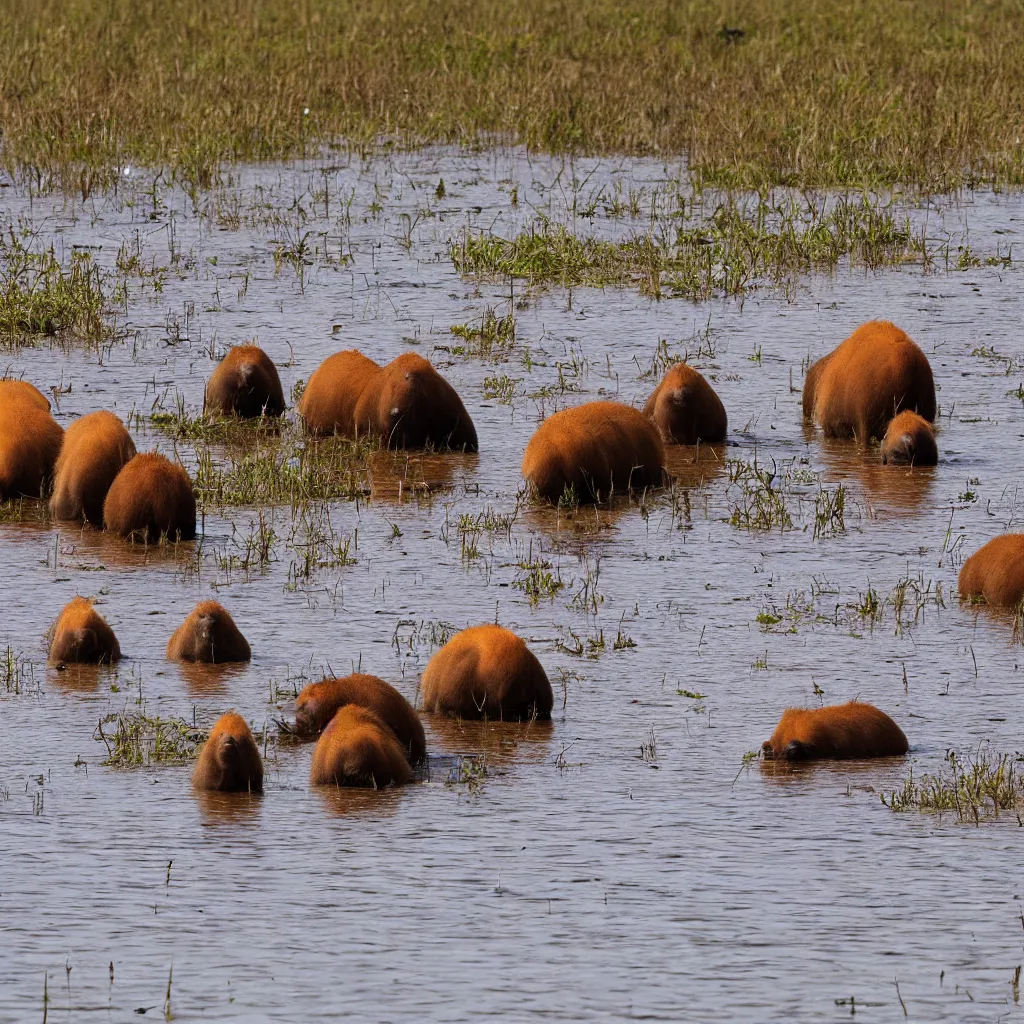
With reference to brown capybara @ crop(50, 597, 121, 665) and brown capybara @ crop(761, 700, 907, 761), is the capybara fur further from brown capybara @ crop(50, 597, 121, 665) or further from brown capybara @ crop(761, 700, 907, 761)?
brown capybara @ crop(50, 597, 121, 665)

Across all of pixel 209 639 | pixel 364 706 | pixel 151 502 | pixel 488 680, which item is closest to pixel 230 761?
pixel 364 706

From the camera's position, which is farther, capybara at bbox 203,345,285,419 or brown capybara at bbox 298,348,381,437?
capybara at bbox 203,345,285,419

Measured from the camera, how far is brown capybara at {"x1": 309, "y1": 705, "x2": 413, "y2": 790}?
817 cm

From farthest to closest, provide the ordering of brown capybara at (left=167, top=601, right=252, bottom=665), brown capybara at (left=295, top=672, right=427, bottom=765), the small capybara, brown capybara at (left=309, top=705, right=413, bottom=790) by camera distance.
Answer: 1. the small capybara
2. brown capybara at (left=167, top=601, right=252, bottom=665)
3. brown capybara at (left=295, top=672, right=427, bottom=765)
4. brown capybara at (left=309, top=705, right=413, bottom=790)

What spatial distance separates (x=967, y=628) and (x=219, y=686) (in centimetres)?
358

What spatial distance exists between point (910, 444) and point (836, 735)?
18.3ft

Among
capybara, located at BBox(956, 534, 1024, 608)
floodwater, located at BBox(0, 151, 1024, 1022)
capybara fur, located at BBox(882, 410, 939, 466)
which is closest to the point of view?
floodwater, located at BBox(0, 151, 1024, 1022)

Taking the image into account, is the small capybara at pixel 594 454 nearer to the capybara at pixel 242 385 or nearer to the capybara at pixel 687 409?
the capybara at pixel 687 409

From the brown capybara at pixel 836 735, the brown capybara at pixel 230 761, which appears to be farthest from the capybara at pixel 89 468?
the brown capybara at pixel 836 735

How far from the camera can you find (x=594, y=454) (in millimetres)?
12953

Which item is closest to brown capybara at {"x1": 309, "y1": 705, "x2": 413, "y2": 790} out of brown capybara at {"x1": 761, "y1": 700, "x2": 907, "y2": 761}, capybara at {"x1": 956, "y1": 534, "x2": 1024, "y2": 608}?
brown capybara at {"x1": 761, "y1": 700, "x2": 907, "y2": 761}

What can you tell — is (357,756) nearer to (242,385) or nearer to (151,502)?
(151,502)

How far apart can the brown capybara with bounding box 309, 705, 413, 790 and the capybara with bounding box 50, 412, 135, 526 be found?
14.5 ft

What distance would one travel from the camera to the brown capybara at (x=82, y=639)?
9734 millimetres
